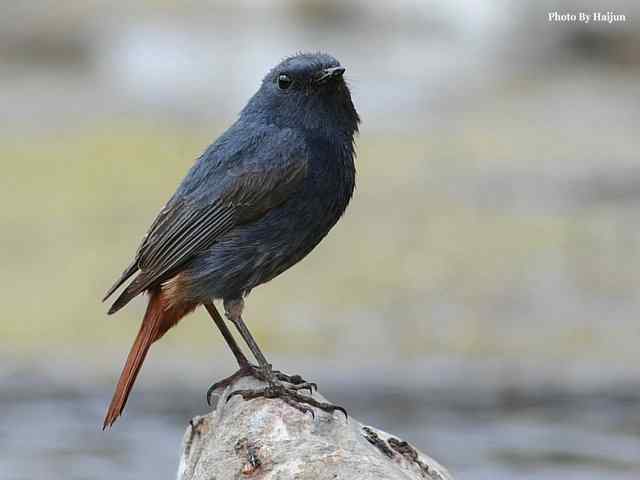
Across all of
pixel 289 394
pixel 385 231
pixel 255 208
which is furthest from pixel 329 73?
pixel 385 231

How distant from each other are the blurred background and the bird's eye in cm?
284

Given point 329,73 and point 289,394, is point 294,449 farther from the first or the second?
point 329,73

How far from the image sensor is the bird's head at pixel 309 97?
5.54 m

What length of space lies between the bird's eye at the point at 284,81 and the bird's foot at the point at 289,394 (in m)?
1.06

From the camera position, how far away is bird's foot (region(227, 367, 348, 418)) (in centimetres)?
513

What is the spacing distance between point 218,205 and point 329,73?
0.63 metres

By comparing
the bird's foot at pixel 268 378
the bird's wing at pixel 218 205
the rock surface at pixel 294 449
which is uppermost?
the bird's wing at pixel 218 205

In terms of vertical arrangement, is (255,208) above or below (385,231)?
below

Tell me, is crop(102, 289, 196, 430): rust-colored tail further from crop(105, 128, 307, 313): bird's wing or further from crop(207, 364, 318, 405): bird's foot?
crop(207, 364, 318, 405): bird's foot

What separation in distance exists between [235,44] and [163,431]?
12.3m

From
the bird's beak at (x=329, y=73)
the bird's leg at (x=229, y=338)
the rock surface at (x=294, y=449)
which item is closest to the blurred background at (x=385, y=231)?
the bird's leg at (x=229, y=338)

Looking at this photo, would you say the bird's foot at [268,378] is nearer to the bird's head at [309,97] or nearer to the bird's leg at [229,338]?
the bird's leg at [229,338]

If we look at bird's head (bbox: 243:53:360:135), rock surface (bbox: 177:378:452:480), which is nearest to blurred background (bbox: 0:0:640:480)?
rock surface (bbox: 177:378:452:480)

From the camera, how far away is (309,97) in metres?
5.55
